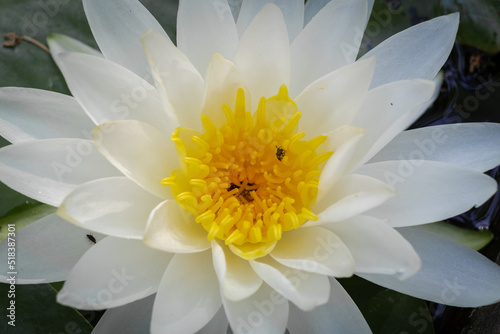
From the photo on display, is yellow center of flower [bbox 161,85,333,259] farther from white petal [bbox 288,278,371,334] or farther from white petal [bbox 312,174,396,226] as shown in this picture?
white petal [bbox 288,278,371,334]

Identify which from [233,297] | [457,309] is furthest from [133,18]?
[457,309]

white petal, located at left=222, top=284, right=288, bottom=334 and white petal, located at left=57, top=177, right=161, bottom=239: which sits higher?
white petal, located at left=57, top=177, right=161, bottom=239

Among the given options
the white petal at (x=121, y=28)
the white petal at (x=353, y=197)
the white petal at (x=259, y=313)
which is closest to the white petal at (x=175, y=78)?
the white petal at (x=121, y=28)

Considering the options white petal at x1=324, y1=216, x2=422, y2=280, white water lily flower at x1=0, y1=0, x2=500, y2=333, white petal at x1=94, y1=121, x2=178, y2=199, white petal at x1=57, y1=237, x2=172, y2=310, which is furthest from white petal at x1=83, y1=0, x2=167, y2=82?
white petal at x1=324, y1=216, x2=422, y2=280

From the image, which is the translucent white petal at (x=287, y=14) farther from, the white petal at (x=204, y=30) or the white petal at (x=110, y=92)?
the white petal at (x=110, y=92)

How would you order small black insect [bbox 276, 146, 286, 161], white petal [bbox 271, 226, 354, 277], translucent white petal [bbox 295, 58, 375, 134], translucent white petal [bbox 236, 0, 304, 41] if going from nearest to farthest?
white petal [bbox 271, 226, 354, 277], translucent white petal [bbox 295, 58, 375, 134], small black insect [bbox 276, 146, 286, 161], translucent white petal [bbox 236, 0, 304, 41]

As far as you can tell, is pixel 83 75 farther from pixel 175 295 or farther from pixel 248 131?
pixel 175 295

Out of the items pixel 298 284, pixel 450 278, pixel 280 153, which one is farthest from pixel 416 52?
pixel 298 284

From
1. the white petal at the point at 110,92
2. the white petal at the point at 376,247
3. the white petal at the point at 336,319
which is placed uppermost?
the white petal at the point at 110,92
